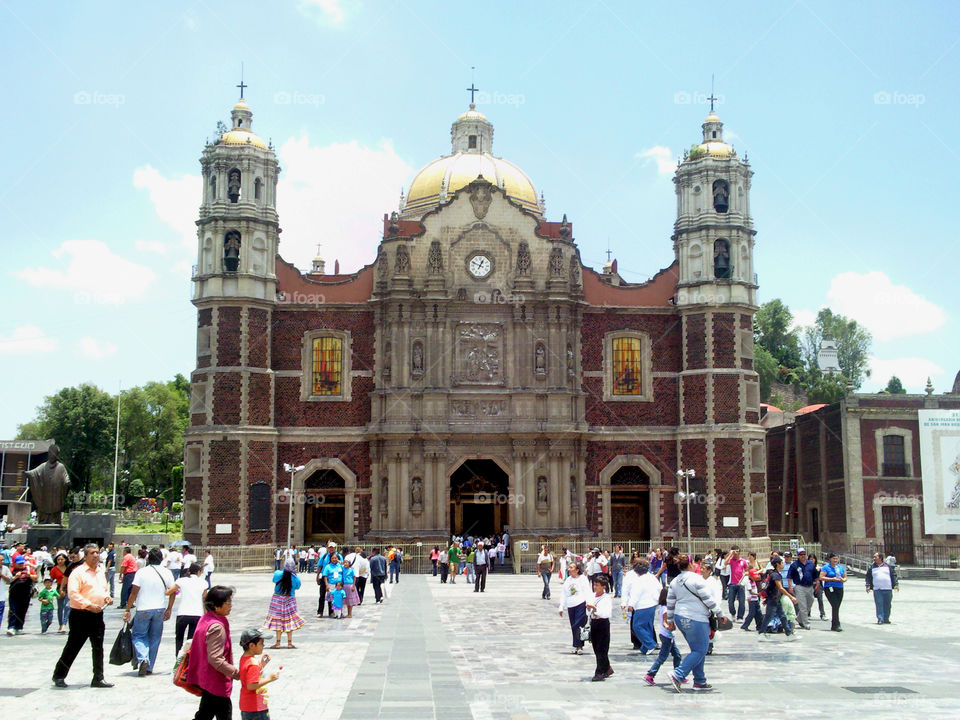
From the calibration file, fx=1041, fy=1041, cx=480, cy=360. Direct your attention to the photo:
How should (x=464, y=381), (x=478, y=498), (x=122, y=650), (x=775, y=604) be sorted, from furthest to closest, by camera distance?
(x=478, y=498) < (x=464, y=381) < (x=775, y=604) < (x=122, y=650)

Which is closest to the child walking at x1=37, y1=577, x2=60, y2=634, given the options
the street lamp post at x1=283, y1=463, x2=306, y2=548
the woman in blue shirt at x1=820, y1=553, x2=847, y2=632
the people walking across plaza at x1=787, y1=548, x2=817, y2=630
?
the people walking across plaza at x1=787, y1=548, x2=817, y2=630

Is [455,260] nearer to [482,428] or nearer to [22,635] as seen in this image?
[482,428]

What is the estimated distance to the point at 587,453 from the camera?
4547cm

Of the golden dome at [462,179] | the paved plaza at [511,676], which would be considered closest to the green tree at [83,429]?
the golden dome at [462,179]

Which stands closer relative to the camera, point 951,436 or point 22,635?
point 22,635

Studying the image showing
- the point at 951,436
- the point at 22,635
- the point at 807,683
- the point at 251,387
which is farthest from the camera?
the point at 951,436

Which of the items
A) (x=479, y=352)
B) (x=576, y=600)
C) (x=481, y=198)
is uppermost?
(x=481, y=198)

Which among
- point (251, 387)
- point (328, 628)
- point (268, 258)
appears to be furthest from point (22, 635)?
point (268, 258)

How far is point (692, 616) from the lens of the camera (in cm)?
1322

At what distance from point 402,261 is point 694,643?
1320 inches

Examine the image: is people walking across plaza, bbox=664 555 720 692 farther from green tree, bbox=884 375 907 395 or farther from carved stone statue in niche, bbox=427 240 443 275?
green tree, bbox=884 375 907 395

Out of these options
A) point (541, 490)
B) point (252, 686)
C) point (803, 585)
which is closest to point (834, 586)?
point (803, 585)

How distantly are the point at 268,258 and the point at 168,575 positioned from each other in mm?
32047

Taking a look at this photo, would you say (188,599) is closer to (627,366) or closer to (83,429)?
(627,366)
